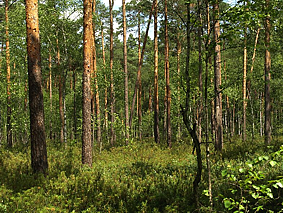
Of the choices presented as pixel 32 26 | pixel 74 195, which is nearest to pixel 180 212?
pixel 74 195

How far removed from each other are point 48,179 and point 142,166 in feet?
11.4

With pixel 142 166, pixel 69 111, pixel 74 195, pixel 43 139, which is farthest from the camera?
pixel 69 111

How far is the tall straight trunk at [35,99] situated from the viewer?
7.45 meters

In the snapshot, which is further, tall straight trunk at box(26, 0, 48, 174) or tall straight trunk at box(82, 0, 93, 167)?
tall straight trunk at box(82, 0, 93, 167)

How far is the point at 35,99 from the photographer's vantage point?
24.6ft

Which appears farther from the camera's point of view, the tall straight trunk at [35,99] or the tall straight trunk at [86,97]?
the tall straight trunk at [86,97]

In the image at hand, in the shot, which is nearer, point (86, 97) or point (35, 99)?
point (35, 99)

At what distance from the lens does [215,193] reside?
5.45 metres

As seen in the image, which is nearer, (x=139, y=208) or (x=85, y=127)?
(x=139, y=208)

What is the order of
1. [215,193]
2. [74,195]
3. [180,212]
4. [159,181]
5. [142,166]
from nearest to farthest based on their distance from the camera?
[180,212]
[215,193]
[74,195]
[159,181]
[142,166]

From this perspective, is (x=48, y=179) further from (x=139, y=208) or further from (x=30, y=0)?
(x=30, y=0)

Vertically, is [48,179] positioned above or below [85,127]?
below

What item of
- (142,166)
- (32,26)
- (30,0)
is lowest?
(142,166)

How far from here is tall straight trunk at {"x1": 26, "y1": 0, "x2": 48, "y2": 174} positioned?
7.45m
